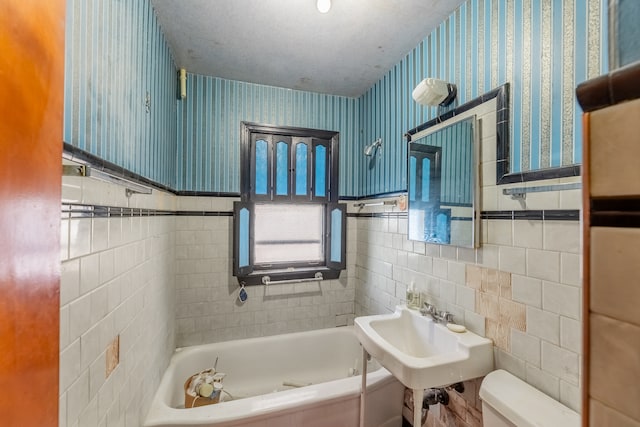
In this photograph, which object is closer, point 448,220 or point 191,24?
point 448,220

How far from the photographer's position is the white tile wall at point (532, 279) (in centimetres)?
98

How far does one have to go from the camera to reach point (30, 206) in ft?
1.31

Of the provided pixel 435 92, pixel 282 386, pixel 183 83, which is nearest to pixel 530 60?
pixel 435 92

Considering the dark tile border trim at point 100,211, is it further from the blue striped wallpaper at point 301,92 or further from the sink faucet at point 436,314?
the sink faucet at point 436,314

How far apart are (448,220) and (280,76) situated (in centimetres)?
179

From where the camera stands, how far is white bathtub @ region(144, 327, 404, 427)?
1446 mm

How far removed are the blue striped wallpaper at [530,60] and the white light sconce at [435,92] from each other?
51mm

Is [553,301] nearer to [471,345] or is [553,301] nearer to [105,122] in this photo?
[471,345]

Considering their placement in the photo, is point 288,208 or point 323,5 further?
point 288,208

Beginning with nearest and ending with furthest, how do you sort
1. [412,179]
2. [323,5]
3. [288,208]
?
[323,5] → [412,179] → [288,208]

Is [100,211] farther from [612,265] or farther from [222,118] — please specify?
[222,118]

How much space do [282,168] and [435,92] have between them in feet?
4.70

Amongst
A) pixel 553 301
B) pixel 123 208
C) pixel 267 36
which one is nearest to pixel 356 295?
pixel 553 301

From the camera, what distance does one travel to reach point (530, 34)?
1.15 meters
